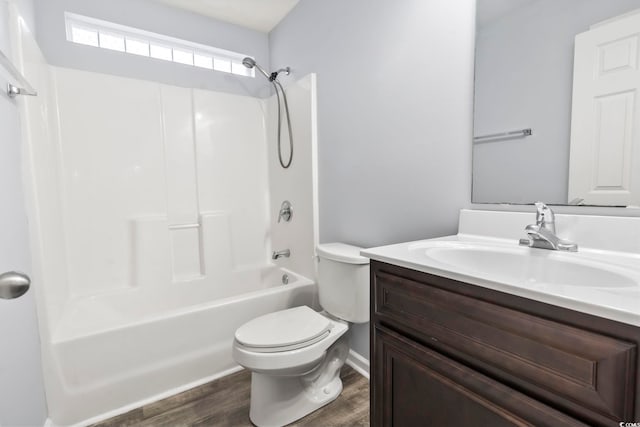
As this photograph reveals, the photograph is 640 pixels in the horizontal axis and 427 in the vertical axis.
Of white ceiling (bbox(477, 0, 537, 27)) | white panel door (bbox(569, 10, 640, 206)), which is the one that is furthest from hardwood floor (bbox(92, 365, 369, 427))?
white ceiling (bbox(477, 0, 537, 27))

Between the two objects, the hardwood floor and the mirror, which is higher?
the mirror

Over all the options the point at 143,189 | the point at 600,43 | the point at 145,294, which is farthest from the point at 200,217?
the point at 600,43

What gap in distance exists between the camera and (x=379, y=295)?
971 mm

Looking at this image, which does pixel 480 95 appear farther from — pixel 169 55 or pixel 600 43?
pixel 169 55

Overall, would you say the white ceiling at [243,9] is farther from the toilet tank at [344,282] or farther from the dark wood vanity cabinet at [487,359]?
the dark wood vanity cabinet at [487,359]

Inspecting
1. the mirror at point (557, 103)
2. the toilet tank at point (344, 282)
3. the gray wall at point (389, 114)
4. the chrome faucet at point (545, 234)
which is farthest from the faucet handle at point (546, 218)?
the toilet tank at point (344, 282)

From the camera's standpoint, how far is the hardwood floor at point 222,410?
145 centimetres

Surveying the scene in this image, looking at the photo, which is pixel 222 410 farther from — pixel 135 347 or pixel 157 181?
pixel 157 181

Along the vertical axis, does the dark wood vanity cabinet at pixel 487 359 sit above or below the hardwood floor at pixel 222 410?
above

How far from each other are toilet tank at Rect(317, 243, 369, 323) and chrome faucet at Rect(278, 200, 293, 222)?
754 millimetres

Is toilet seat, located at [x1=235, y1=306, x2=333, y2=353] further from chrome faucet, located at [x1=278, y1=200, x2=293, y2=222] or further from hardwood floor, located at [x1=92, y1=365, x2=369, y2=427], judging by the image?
chrome faucet, located at [x1=278, y1=200, x2=293, y2=222]

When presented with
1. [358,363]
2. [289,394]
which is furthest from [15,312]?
[358,363]

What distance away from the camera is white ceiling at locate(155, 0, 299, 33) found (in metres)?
2.17

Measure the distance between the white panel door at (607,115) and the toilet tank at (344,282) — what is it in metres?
0.88
